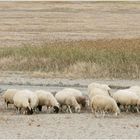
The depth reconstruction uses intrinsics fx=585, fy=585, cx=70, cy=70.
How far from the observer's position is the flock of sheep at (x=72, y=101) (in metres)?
19.8

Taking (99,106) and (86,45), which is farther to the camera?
(86,45)

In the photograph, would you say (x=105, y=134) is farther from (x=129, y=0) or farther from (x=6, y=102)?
(x=129, y=0)

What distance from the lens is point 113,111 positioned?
20.0m

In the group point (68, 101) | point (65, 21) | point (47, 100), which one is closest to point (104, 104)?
point (68, 101)

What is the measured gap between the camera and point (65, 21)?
61.1 metres

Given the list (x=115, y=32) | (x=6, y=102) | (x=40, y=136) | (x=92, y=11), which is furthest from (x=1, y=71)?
(x=92, y=11)

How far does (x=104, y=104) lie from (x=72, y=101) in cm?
163

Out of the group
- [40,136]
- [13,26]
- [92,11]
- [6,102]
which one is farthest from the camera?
[92,11]

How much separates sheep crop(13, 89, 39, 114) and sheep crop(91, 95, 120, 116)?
2.05 metres

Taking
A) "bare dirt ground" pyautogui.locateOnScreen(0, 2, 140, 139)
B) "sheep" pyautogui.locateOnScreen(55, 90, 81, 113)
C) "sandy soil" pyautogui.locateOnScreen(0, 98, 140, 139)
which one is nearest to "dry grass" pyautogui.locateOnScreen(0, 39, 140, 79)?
"bare dirt ground" pyautogui.locateOnScreen(0, 2, 140, 139)

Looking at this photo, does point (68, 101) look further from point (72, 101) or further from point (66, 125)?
point (66, 125)

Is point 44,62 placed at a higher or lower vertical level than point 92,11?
lower

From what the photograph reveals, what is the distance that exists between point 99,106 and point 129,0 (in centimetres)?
6806

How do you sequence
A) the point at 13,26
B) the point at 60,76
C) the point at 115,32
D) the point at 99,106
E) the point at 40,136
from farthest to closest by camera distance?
the point at 13,26, the point at 115,32, the point at 60,76, the point at 99,106, the point at 40,136
